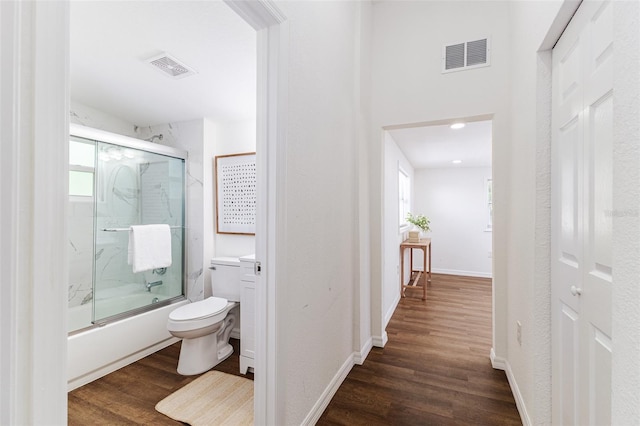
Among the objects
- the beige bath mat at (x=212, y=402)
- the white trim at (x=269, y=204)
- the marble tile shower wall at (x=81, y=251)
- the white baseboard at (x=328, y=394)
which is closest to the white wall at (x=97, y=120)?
the marble tile shower wall at (x=81, y=251)

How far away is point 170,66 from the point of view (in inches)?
80.5

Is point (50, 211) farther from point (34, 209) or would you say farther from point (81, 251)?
point (81, 251)

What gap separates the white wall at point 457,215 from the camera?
576 centimetres

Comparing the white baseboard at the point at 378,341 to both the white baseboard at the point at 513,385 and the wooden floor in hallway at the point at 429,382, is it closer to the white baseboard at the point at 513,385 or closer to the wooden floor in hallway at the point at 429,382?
the wooden floor in hallway at the point at 429,382

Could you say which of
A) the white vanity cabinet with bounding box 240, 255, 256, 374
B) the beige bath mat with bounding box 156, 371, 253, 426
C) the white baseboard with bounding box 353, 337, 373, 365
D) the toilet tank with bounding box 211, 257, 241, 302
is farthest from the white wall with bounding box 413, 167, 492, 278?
the beige bath mat with bounding box 156, 371, 253, 426

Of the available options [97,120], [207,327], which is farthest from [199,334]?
[97,120]

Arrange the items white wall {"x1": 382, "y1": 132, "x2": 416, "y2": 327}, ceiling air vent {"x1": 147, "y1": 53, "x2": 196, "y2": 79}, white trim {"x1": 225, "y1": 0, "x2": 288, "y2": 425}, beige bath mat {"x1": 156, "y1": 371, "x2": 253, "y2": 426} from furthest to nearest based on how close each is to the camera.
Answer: white wall {"x1": 382, "y1": 132, "x2": 416, "y2": 327} → ceiling air vent {"x1": 147, "y1": 53, "x2": 196, "y2": 79} → beige bath mat {"x1": 156, "y1": 371, "x2": 253, "y2": 426} → white trim {"x1": 225, "y1": 0, "x2": 288, "y2": 425}

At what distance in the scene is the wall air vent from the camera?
228cm

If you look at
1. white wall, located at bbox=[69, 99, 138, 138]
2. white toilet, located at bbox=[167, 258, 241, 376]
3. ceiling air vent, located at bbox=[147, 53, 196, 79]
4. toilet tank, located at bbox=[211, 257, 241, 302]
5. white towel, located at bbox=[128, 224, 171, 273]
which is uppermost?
ceiling air vent, located at bbox=[147, 53, 196, 79]

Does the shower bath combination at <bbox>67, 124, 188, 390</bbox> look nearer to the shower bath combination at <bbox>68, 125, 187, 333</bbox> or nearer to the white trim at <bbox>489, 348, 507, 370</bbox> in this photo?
the shower bath combination at <bbox>68, 125, 187, 333</bbox>

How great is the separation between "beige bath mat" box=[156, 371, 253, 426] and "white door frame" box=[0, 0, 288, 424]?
1.40m

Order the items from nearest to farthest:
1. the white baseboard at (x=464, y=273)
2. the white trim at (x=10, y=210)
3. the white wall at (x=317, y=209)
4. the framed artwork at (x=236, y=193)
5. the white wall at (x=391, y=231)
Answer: the white trim at (x=10, y=210) → the white wall at (x=317, y=209) → the framed artwork at (x=236, y=193) → the white wall at (x=391, y=231) → the white baseboard at (x=464, y=273)

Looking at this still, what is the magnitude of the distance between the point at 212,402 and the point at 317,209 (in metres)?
1.43

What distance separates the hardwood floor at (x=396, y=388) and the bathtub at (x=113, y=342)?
7 centimetres
